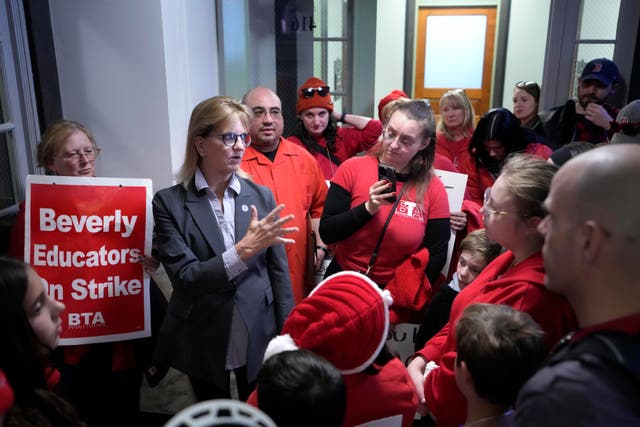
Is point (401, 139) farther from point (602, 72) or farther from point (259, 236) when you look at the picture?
point (602, 72)

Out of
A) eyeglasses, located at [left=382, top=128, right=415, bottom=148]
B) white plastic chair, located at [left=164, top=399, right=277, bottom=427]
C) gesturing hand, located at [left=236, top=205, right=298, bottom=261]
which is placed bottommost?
gesturing hand, located at [left=236, top=205, right=298, bottom=261]

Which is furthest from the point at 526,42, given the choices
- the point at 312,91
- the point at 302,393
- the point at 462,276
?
the point at 302,393

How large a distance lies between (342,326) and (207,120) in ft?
3.11

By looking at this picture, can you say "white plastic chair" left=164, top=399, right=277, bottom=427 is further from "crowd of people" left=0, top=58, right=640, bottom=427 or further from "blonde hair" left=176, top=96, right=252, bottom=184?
"blonde hair" left=176, top=96, right=252, bottom=184

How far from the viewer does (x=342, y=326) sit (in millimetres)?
1161

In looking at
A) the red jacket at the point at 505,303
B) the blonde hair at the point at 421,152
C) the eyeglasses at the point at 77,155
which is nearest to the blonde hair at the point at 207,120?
the eyeglasses at the point at 77,155

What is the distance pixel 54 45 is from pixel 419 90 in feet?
17.0

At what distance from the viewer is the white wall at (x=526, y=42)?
6.07 metres

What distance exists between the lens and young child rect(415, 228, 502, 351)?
6.11 feet

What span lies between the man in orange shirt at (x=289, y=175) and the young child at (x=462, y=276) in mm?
738

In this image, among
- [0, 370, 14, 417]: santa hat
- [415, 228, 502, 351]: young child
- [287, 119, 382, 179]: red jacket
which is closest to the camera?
[0, 370, 14, 417]: santa hat

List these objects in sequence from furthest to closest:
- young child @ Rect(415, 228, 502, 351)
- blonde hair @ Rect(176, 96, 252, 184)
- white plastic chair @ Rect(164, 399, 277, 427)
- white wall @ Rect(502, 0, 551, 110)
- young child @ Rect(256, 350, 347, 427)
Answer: white wall @ Rect(502, 0, 551, 110) → young child @ Rect(415, 228, 502, 351) → blonde hair @ Rect(176, 96, 252, 184) → young child @ Rect(256, 350, 347, 427) → white plastic chair @ Rect(164, 399, 277, 427)

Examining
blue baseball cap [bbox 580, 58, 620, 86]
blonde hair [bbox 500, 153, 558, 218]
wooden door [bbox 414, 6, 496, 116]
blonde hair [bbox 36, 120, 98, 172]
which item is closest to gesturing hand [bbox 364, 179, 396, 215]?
blonde hair [bbox 500, 153, 558, 218]

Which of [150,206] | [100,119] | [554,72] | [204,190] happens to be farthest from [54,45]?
[554,72]
